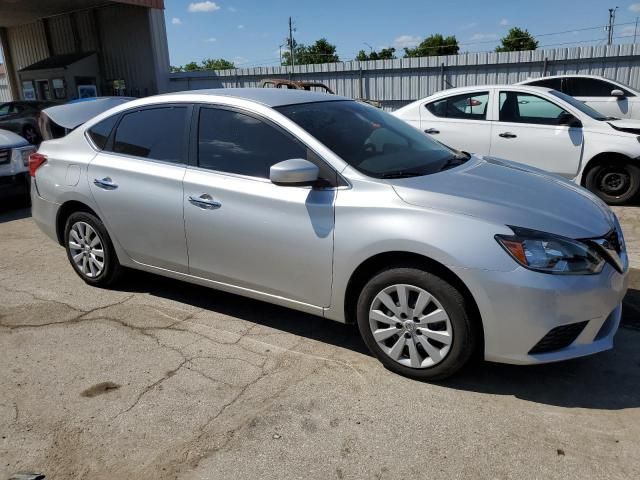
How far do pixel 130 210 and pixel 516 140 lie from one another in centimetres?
529

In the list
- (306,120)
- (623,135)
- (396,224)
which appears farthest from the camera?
(623,135)

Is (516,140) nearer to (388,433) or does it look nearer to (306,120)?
(306,120)

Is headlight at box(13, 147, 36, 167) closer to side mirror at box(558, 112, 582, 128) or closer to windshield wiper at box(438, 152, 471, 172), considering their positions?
windshield wiper at box(438, 152, 471, 172)

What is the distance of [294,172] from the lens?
3.11m

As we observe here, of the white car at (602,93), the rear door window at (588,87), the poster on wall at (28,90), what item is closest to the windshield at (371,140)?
the white car at (602,93)

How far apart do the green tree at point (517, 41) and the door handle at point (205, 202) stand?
50.8 metres

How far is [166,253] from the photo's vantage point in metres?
4.01

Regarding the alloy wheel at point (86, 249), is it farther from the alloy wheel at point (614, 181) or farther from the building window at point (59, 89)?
the building window at point (59, 89)

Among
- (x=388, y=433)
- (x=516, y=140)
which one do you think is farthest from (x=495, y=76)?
(x=388, y=433)

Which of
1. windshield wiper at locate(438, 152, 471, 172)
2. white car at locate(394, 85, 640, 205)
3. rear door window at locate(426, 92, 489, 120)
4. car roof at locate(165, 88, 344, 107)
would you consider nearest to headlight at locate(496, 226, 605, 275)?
windshield wiper at locate(438, 152, 471, 172)

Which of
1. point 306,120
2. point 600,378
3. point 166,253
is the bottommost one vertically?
point 600,378

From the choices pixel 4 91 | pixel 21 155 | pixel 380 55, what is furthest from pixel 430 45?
pixel 21 155

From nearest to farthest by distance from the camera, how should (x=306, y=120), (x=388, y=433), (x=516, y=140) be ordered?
(x=388, y=433) → (x=306, y=120) → (x=516, y=140)

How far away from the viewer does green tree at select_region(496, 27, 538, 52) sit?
49000 mm
